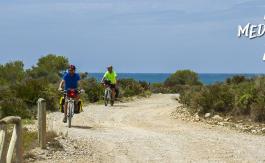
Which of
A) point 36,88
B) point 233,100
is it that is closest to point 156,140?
point 233,100

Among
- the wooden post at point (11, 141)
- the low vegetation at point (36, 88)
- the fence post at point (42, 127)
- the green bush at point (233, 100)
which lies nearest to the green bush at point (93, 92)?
the low vegetation at point (36, 88)

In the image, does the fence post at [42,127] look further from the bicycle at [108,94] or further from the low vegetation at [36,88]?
the bicycle at [108,94]

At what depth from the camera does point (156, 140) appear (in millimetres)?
16906

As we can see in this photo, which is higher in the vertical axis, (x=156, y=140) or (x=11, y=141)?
(x=11, y=141)

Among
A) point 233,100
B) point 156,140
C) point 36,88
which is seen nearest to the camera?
point 156,140

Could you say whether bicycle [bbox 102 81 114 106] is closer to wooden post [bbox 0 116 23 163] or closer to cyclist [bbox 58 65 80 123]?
cyclist [bbox 58 65 80 123]

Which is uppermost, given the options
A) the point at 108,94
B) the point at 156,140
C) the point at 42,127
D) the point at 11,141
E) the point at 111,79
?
the point at 111,79

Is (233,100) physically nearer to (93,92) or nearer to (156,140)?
(156,140)

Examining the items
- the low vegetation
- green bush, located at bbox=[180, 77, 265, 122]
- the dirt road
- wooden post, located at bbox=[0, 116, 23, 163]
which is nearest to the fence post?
the dirt road

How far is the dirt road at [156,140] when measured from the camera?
14200mm

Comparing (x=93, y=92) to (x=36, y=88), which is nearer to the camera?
(x=36, y=88)

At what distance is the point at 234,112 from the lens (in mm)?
22094

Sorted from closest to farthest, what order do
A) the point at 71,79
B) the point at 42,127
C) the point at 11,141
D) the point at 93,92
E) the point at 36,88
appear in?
the point at 11,141
the point at 42,127
the point at 71,79
the point at 36,88
the point at 93,92

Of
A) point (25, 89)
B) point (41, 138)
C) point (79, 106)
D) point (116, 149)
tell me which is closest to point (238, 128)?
point (79, 106)
